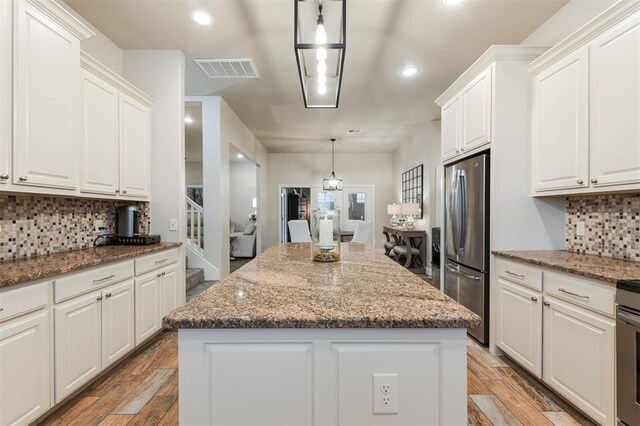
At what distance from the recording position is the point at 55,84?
1901 mm

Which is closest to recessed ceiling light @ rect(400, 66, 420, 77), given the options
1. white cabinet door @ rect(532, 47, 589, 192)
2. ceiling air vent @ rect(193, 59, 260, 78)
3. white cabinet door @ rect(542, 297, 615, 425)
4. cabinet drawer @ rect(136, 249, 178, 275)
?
white cabinet door @ rect(532, 47, 589, 192)

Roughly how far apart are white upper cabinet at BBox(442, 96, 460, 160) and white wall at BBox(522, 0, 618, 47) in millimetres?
802

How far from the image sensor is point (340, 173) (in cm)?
846

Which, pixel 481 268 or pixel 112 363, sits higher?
pixel 481 268

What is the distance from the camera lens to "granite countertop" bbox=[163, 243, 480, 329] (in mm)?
899

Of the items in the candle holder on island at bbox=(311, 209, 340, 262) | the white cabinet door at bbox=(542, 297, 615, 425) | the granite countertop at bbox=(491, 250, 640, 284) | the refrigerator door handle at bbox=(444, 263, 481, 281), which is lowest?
the white cabinet door at bbox=(542, 297, 615, 425)

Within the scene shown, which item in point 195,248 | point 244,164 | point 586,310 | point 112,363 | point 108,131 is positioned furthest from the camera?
point 244,164

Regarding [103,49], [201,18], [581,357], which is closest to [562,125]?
[581,357]

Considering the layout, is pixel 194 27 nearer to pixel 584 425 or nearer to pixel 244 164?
pixel 584 425

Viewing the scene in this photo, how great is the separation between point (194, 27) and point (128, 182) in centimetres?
153

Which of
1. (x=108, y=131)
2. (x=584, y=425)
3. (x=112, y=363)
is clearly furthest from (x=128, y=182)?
(x=584, y=425)

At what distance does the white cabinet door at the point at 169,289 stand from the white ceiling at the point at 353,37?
7.35 ft

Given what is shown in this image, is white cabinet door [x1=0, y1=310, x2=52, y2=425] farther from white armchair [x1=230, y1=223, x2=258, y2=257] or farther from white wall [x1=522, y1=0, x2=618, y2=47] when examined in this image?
white armchair [x1=230, y1=223, x2=258, y2=257]

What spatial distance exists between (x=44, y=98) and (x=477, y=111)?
3216mm
